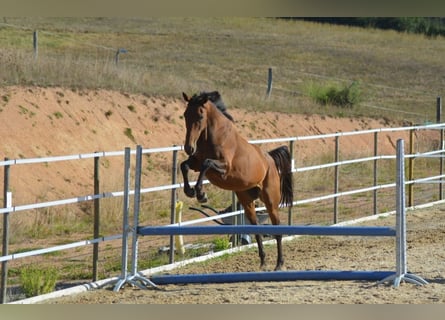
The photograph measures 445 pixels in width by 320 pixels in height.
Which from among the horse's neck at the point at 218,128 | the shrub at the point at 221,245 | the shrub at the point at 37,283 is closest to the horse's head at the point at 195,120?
the horse's neck at the point at 218,128

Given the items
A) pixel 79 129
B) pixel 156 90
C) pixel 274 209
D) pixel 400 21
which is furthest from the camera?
pixel 156 90

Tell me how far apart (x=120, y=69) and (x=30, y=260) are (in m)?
13.9

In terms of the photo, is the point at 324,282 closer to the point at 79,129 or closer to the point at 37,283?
the point at 37,283

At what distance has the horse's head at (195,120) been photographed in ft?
26.3

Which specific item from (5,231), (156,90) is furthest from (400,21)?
(156,90)

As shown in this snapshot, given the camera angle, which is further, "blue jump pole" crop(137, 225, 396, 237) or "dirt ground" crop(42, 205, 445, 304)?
"blue jump pole" crop(137, 225, 396, 237)

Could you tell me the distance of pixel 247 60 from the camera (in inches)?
1716

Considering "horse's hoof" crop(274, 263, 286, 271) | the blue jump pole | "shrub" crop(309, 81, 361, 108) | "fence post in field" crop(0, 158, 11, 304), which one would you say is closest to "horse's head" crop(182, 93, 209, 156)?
the blue jump pole

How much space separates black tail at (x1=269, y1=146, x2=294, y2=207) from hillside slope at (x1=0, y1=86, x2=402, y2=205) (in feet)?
19.9

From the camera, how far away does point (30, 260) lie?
11008mm

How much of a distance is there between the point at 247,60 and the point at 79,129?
25469mm

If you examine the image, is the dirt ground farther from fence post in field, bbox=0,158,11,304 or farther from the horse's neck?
the horse's neck

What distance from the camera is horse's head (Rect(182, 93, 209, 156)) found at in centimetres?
802

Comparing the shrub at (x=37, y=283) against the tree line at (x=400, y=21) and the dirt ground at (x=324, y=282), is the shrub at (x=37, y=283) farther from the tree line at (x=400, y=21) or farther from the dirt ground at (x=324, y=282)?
the tree line at (x=400, y=21)
